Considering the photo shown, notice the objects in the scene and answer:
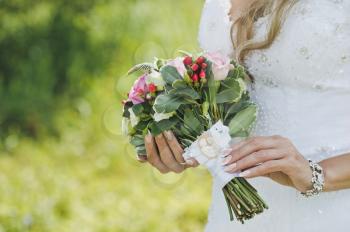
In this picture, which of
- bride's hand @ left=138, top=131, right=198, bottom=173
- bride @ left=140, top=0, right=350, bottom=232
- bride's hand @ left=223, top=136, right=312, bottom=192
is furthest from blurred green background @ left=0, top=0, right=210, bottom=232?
bride's hand @ left=223, top=136, right=312, bottom=192

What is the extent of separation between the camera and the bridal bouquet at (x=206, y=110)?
6.78 ft

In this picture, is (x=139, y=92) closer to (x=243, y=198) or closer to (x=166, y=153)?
(x=166, y=153)

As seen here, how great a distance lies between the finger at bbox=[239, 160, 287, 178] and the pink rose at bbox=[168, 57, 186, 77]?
31 cm

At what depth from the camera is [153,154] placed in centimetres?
222

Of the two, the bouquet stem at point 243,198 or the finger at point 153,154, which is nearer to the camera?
the bouquet stem at point 243,198

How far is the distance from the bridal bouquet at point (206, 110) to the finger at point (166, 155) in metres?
0.03

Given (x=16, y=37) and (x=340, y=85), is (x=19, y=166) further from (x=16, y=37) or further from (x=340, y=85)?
(x=340, y=85)

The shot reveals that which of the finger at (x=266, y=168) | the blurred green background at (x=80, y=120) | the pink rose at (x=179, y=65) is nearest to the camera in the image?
the finger at (x=266, y=168)

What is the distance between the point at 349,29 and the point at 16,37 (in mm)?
5899

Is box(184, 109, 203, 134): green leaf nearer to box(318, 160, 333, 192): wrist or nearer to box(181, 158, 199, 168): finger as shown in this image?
box(181, 158, 199, 168): finger

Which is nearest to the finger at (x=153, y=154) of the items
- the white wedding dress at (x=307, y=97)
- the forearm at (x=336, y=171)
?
the white wedding dress at (x=307, y=97)

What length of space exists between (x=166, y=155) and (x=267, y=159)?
32cm

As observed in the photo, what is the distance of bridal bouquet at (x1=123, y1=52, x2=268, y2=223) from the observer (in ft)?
6.78

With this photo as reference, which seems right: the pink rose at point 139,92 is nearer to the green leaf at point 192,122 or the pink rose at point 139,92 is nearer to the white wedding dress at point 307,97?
the green leaf at point 192,122
